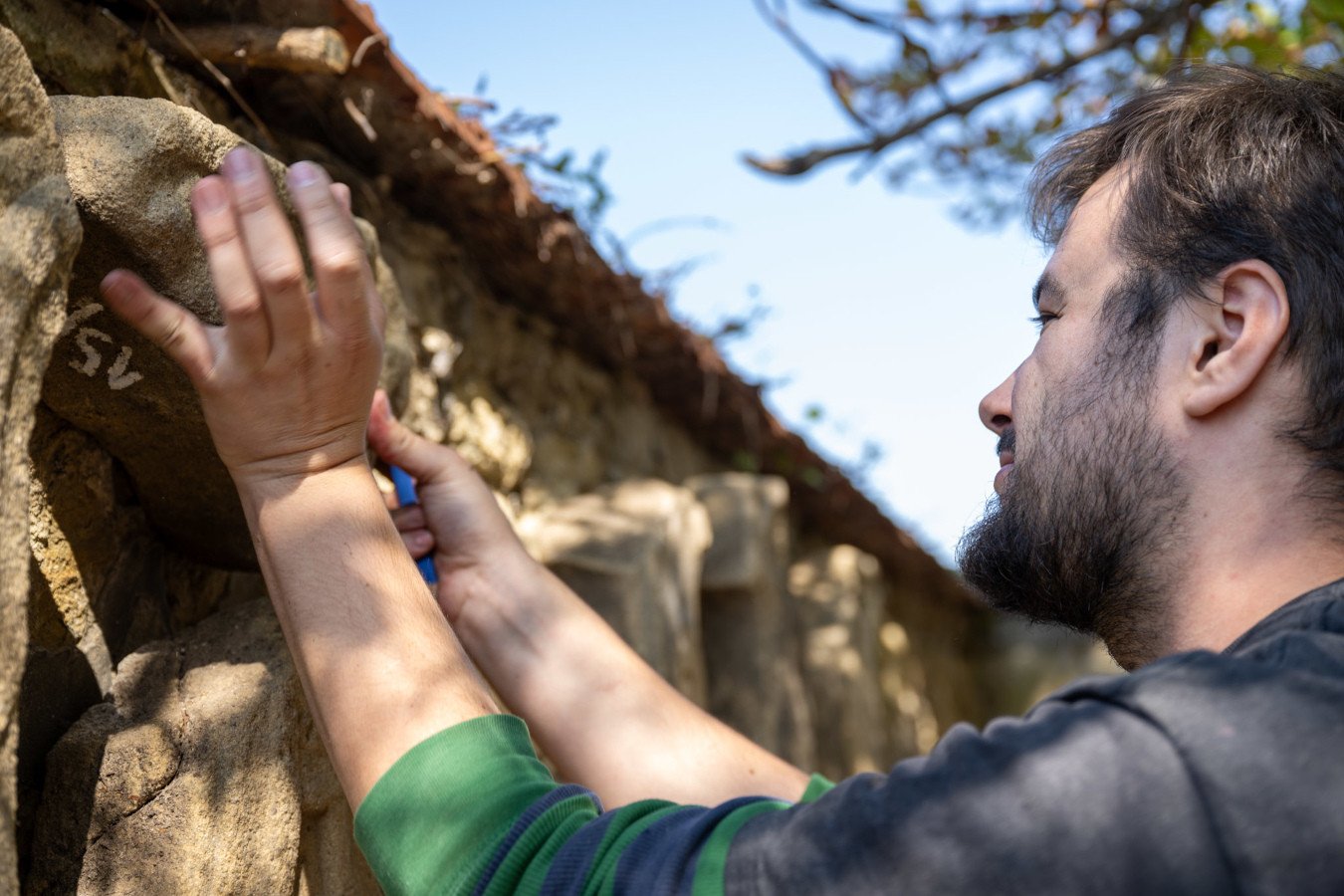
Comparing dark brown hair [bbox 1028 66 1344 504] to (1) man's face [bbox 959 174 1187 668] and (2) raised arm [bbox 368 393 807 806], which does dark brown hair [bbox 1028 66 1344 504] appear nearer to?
(1) man's face [bbox 959 174 1187 668]

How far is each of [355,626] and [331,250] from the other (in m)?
0.38

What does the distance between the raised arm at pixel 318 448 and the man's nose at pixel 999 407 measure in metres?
0.75

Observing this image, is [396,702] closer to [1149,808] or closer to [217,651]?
[217,651]

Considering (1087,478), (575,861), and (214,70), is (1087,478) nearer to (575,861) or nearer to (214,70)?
(575,861)

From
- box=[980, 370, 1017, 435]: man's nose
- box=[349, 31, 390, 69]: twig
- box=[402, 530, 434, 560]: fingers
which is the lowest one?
box=[402, 530, 434, 560]: fingers

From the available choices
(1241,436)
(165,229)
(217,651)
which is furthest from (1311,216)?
(217,651)

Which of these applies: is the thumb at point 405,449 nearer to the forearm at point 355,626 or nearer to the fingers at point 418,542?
the fingers at point 418,542

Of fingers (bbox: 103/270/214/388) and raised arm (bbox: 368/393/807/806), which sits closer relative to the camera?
fingers (bbox: 103/270/214/388)

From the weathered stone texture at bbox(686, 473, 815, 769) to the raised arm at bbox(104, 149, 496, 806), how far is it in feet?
7.60

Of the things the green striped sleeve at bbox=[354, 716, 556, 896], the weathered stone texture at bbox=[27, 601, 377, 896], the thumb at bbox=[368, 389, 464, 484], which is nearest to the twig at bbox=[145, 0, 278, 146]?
the thumb at bbox=[368, 389, 464, 484]

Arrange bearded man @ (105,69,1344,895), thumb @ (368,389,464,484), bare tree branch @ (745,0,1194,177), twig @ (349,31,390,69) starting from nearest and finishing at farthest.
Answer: bearded man @ (105,69,1344,895) < thumb @ (368,389,464,484) < twig @ (349,31,390,69) < bare tree branch @ (745,0,1194,177)

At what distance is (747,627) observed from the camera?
3.72 m

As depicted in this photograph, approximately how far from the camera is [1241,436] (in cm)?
137

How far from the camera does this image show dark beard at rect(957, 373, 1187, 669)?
4.62ft
